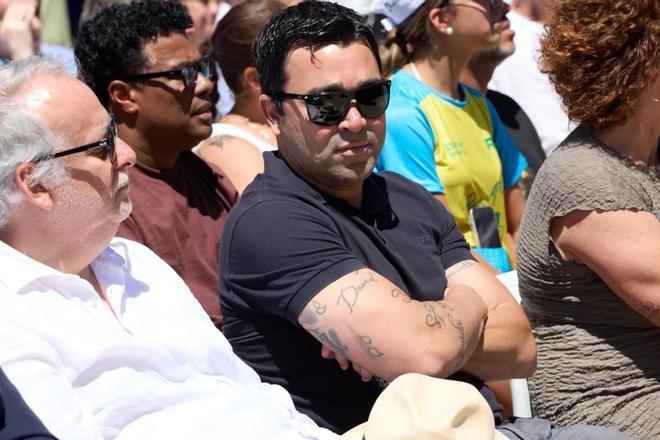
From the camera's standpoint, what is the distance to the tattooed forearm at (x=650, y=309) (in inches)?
121

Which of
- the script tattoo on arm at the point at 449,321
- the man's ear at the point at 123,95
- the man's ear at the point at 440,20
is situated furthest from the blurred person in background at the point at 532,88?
the script tattoo on arm at the point at 449,321

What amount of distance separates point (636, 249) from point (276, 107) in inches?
44.0

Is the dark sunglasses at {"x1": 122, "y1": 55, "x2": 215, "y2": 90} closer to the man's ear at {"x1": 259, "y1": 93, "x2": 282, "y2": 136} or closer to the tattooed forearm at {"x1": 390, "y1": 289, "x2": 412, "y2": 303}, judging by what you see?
the man's ear at {"x1": 259, "y1": 93, "x2": 282, "y2": 136}

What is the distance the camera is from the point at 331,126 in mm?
2934

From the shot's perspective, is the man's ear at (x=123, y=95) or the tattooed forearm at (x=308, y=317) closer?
the tattooed forearm at (x=308, y=317)

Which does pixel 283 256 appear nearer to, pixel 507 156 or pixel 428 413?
pixel 428 413

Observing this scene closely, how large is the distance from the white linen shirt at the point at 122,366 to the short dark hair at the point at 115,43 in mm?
1509

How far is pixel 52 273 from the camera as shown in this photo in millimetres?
2488

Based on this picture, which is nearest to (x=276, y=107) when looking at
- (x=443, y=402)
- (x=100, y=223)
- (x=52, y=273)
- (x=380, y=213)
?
(x=380, y=213)

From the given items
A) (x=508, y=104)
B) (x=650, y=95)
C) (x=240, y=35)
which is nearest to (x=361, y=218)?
(x=650, y=95)

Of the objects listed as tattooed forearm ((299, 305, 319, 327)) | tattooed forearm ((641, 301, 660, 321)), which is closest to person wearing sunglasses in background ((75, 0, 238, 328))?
tattooed forearm ((299, 305, 319, 327))

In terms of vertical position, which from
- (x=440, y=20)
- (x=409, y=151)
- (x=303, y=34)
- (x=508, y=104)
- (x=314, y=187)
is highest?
(x=303, y=34)

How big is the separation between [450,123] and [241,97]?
0.97 meters

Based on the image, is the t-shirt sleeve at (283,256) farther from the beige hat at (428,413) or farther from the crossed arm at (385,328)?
the beige hat at (428,413)
